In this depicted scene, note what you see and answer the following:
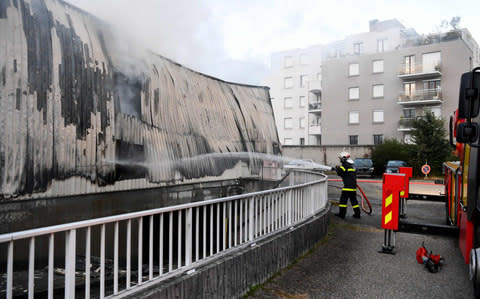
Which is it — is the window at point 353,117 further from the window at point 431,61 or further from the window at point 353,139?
the window at point 431,61

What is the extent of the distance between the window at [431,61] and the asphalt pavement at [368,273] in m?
29.7

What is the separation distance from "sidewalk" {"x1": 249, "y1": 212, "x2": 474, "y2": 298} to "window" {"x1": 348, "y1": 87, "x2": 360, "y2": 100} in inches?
1232

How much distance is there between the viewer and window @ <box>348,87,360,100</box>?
36053 mm

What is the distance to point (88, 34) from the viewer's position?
7039 millimetres

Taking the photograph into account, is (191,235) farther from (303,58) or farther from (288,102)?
(303,58)

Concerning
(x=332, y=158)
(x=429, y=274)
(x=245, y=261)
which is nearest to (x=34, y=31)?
(x=245, y=261)

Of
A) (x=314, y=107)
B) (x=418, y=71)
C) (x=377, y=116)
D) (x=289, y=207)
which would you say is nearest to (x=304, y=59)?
(x=314, y=107)

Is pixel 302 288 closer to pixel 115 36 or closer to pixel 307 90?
pixel 115 36

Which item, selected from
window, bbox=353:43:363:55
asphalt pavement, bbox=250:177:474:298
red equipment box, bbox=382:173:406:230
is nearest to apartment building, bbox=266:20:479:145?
window, bbox=353:43:363:55

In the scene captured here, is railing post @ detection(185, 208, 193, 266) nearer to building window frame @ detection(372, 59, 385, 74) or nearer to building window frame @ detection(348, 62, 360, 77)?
building window frame @ detection(372, 59, 385, 74)

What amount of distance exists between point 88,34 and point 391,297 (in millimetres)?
6941

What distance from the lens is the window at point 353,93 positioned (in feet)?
118

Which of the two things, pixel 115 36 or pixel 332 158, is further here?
pixel 332 158

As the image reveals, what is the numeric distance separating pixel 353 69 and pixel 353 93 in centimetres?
247
